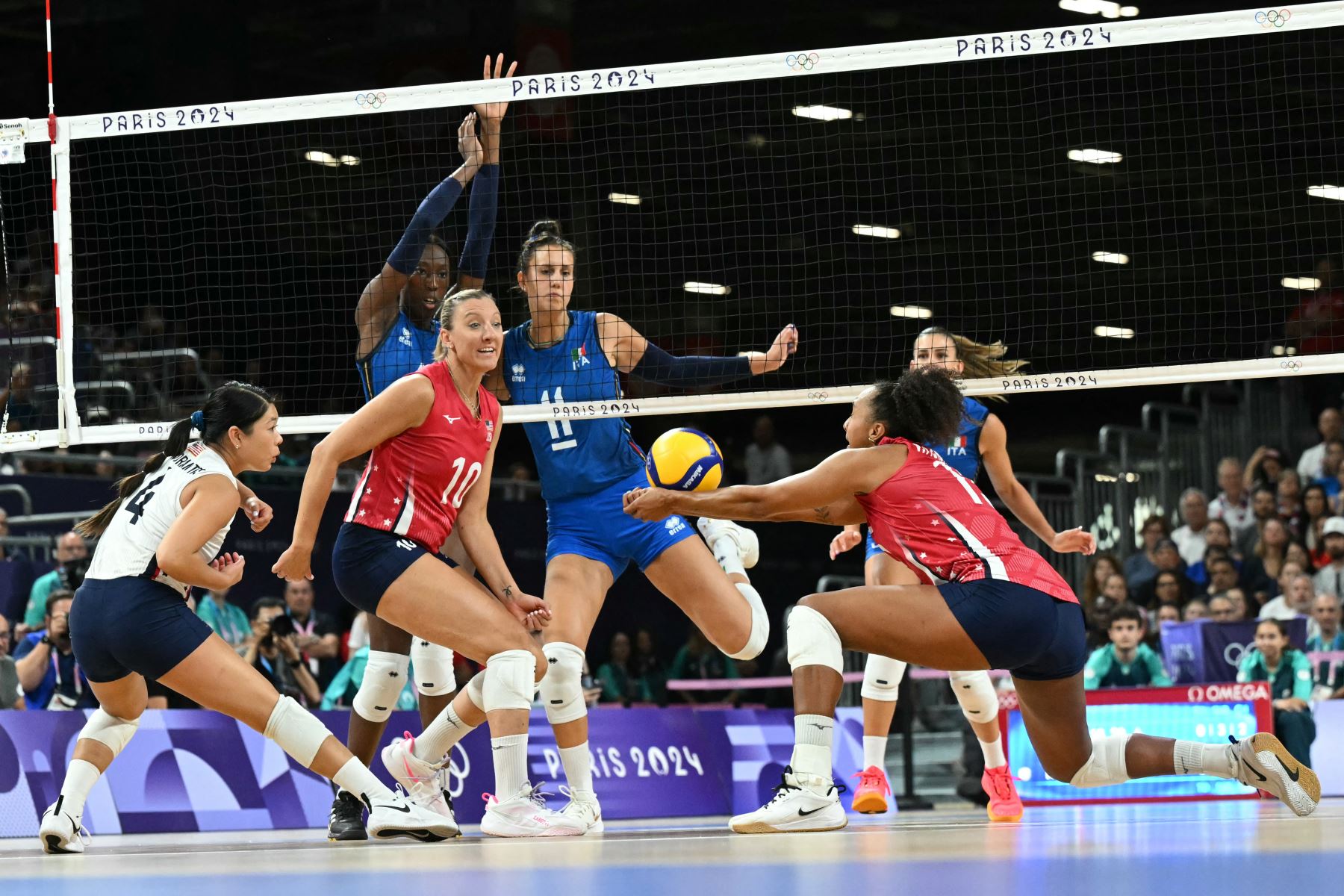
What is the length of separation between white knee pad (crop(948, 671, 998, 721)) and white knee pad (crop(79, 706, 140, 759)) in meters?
3.93

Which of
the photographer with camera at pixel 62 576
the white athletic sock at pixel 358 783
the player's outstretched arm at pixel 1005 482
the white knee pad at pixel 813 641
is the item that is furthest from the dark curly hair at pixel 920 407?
the photographer with camera at pixel 62 576

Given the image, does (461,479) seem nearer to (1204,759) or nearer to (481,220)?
(481,220)

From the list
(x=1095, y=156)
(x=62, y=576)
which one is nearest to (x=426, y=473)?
(x=62, y=576)

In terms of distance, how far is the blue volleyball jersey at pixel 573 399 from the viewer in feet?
25.5

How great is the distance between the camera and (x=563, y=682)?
7.25m

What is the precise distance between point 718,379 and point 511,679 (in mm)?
2174

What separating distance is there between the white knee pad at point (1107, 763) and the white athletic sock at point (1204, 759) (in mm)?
204

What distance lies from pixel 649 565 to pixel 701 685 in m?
4.95

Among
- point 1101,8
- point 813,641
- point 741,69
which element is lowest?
point 813,641

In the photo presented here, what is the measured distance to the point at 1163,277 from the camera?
22.2 m

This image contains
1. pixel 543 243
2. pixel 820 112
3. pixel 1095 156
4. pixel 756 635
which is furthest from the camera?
pixel 1095 156

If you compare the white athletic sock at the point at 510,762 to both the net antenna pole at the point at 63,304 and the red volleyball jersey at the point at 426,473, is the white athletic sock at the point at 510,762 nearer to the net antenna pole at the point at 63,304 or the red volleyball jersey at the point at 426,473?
the red volleyball jersey at the point at 426,473

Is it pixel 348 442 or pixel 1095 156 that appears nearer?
pixel 348 442

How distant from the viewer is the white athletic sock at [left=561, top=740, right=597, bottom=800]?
7156 millimetres
